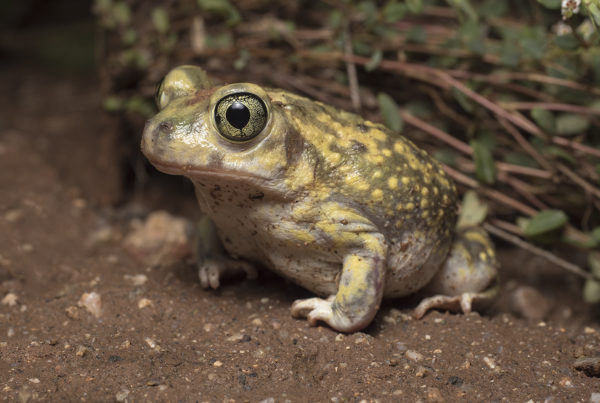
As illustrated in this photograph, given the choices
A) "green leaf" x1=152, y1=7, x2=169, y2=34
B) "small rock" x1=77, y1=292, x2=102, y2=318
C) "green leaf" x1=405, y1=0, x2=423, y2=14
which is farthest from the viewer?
"green leaf" x1=152, y1=7, x2=169, y2=34

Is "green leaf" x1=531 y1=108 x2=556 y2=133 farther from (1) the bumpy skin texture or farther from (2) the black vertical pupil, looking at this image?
(2) the black vertical pupil

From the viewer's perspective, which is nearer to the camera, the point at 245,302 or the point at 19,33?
the point at 245,302

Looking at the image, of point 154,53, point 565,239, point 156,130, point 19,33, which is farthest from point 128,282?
point 19,33

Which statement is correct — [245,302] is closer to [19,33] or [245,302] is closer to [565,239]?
[565,239]

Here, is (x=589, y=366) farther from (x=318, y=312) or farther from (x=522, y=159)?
(x=522, y=159)

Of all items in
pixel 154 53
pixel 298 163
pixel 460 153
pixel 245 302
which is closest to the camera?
pixel 298 163

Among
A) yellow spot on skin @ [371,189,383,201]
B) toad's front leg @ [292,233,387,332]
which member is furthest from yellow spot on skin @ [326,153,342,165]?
toad's front leg @ [292,233,387,332]

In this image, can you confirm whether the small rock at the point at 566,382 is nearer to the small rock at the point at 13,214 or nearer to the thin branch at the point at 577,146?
the thin branch at the point at 577,146

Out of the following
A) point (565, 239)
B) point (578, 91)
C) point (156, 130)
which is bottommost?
point (565, 239)

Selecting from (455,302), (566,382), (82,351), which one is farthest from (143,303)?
(566,382)
